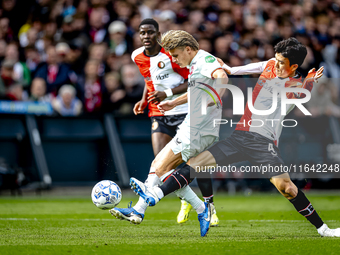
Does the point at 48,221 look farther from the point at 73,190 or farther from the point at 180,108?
the point at 73,190

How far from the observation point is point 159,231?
561cm

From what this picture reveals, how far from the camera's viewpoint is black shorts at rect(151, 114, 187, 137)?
6961mm

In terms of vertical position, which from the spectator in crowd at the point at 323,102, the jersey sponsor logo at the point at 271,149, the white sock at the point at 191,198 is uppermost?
the jersey sponsor logo at the point at 271,149

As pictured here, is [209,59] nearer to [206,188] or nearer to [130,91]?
[206,188]

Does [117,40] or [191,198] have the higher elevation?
[117,40]

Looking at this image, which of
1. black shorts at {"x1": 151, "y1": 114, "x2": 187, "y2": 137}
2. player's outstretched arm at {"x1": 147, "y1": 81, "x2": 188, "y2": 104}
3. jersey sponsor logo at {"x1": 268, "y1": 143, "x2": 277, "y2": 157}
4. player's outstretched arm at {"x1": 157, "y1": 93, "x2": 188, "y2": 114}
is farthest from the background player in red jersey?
jersey sponsor logo at {"x1": 268, "y1": 143, "x2": 277, "y2": 157}

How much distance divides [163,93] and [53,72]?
5.96 m

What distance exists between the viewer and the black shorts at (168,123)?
6.96 m

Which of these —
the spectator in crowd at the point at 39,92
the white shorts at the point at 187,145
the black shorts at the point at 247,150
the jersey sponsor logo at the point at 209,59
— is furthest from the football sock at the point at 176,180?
the spectator in crowd at the point at 39,92

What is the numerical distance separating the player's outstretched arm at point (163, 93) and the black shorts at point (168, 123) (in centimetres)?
64

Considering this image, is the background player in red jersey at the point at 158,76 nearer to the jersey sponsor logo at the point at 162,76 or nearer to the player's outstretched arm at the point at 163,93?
the jersey sponsor logo at the point at 162,76

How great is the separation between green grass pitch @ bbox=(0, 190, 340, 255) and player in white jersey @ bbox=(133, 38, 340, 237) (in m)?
0.43

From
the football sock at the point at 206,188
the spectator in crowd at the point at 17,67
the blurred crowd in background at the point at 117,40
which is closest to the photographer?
the football sock at the point at 206,188

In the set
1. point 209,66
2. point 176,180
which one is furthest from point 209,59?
point 176,180
